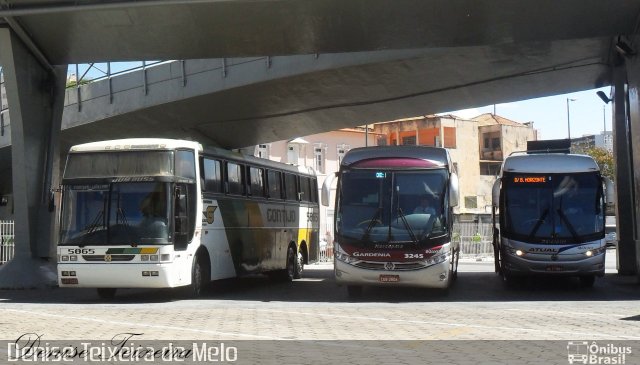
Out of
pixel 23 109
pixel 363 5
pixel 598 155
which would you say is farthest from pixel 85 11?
pixel 598 155

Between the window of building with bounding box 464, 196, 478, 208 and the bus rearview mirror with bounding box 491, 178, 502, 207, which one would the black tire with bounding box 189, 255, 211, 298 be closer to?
the bus rearview mirror with bounding box 491, 178, 502, 207

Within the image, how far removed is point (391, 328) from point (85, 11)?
34.4ft

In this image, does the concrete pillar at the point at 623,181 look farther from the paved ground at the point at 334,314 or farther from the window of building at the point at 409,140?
the window of building at the point at 409,140

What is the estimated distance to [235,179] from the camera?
2091 cm

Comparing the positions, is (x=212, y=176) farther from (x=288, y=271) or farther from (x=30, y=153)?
(x=288, y=271)

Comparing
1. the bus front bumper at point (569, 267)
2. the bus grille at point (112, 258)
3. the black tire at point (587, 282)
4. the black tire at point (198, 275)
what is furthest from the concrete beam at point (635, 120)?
the bus grille at point (112, 258)

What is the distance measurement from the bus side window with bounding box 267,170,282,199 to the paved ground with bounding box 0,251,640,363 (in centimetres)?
290

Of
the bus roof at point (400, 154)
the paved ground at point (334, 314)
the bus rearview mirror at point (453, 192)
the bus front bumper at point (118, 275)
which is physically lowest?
the paved ground at point (334, 314)

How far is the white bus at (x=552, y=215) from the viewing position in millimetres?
19266

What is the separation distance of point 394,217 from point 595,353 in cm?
788

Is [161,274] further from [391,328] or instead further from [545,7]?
[545,7]

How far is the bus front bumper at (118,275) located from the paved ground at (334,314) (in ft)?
1.49

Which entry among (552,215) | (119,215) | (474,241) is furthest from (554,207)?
(474,241)

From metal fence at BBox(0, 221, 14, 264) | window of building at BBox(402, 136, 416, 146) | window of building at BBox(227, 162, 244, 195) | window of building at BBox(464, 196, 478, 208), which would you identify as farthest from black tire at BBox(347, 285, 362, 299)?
window of building at BBox(402, 136, 416, 146)
